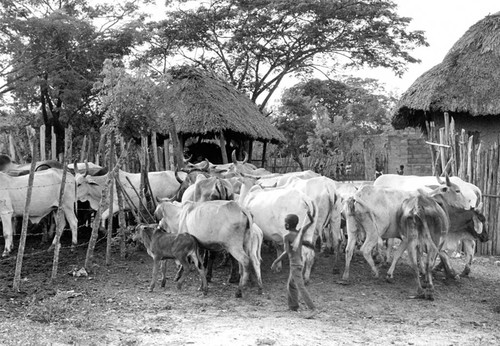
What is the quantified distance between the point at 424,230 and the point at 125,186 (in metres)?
6.84

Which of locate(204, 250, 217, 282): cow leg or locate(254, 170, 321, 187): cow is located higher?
locate(254, 170, 321, 187): cow

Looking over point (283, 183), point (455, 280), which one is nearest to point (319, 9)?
point (283, 183)

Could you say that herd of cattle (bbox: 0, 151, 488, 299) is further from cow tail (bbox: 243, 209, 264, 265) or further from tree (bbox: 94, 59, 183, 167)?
tree (bbox: 94, 59, 183, 167)

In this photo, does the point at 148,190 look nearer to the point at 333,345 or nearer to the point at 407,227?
the point at 407,227

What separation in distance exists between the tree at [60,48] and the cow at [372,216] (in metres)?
11.3

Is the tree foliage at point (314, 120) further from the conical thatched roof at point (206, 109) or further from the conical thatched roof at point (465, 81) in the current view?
the conical thatched roof at point (465, 81)

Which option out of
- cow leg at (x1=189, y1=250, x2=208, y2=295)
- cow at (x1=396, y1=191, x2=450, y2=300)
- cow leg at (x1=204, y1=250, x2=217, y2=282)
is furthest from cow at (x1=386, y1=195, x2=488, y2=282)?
cow leg at (x1=189, y1=250, x2=208, y2=295)

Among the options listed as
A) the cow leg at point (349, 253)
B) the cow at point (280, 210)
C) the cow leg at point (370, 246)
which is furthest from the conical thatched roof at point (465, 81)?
the cow at point (280, 210)

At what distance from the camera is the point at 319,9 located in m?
25.8

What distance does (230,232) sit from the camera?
29.5ft

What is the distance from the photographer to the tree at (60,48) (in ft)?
62.2

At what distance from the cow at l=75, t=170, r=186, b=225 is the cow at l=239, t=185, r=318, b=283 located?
150 inches

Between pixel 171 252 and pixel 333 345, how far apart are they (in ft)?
10.9

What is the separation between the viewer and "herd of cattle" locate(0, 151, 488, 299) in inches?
356
